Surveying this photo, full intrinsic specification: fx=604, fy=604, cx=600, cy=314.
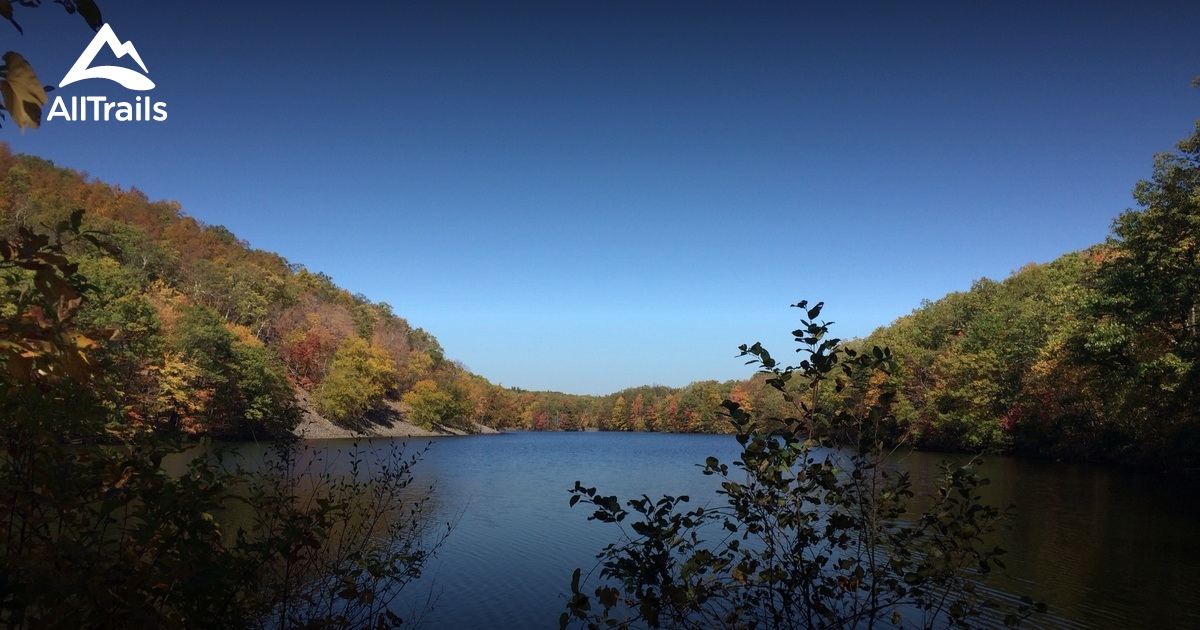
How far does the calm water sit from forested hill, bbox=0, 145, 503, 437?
20.6 ft

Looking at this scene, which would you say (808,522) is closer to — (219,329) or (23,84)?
(23,84)

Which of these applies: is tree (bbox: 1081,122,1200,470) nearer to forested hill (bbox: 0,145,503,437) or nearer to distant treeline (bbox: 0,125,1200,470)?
distant treeline (bbox: 0,125,1200,470)

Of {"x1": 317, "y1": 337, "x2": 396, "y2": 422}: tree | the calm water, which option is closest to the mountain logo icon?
the calm water

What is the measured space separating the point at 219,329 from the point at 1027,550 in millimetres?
48275

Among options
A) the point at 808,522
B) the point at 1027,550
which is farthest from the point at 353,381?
the point at 808,522

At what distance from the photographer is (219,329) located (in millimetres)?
43969

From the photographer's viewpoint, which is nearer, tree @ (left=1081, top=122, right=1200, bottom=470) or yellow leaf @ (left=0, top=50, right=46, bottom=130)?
yellow leaf @ (left=0, top=50, right=46, bottom=130)

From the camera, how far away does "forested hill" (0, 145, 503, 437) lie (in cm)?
3603

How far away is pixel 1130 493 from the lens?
24.0m

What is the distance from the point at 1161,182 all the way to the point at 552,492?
26313 mm

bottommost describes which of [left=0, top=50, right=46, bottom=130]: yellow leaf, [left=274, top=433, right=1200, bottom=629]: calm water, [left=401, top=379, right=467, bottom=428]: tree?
[left=274, top=433, right=1200, bottom=629]: calm water

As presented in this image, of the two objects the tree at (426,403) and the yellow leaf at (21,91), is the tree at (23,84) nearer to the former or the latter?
the yellow leaf at (21,91)

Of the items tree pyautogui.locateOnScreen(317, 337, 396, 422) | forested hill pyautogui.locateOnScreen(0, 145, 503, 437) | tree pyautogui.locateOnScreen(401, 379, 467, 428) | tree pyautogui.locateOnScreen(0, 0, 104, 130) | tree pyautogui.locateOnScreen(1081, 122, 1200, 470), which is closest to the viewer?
tree pyautogui.locateOnScreen(0, 0, 104, 130)

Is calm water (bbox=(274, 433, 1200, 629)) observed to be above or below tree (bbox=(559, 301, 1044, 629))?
below
